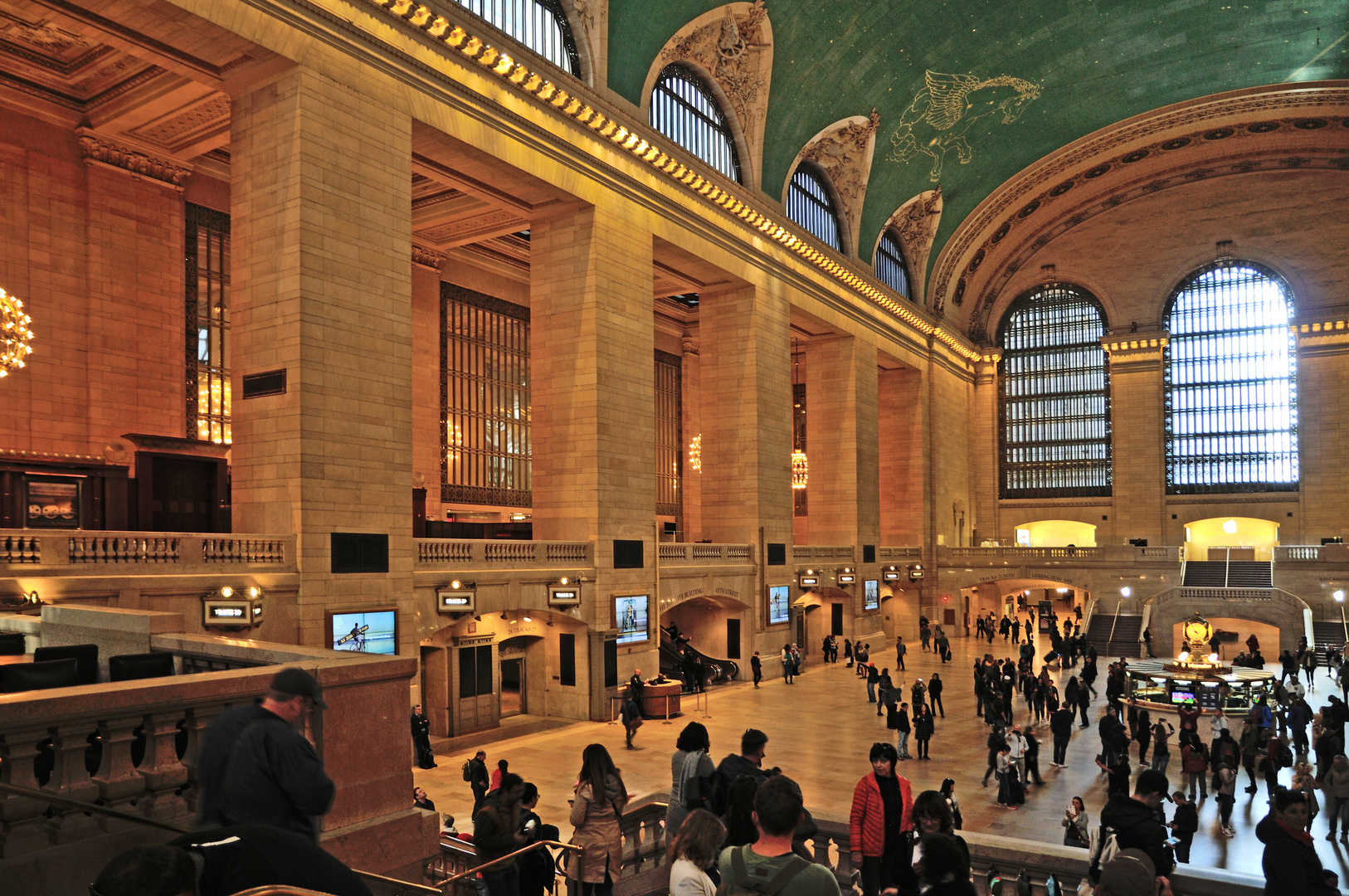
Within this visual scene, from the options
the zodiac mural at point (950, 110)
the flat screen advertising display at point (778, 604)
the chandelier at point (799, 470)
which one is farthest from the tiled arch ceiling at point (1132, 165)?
the flat screen advertising display at point (778, 604)

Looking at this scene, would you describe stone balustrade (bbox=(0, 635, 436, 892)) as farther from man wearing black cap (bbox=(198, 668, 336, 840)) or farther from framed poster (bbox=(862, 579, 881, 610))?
framed poster (bbox=(862, 579, 881, 610))

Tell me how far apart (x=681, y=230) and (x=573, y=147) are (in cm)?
402

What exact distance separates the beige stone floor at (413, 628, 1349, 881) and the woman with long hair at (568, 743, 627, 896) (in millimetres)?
1608

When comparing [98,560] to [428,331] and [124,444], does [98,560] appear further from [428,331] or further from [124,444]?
[428,331]

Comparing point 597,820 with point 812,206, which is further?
point 812,206

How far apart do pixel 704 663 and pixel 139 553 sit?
1415cm

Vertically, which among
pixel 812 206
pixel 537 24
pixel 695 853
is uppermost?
pixel 537 24

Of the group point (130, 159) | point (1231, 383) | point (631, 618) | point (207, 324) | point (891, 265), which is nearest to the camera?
point (130, 159)

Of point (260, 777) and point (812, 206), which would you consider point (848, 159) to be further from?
point (260, 777)

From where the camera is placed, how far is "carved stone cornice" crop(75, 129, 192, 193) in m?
15.7

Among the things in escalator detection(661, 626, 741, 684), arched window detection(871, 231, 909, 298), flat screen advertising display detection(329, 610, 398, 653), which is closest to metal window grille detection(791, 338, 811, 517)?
arched window detection(871, 231, 909, 298)

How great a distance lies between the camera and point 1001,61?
27.5 m

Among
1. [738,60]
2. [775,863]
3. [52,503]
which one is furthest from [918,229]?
[775,863]

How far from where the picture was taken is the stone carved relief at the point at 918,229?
3191 centimetres
